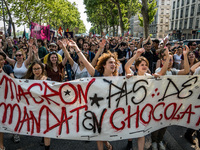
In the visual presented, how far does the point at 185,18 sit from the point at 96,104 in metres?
47.0

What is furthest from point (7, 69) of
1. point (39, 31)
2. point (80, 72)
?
point (39, 31)

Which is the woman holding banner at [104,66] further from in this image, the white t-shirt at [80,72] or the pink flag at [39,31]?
the pink flag at [39,31]

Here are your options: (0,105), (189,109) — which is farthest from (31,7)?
(189,109)

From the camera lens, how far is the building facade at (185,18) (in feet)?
124

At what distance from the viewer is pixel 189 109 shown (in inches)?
111

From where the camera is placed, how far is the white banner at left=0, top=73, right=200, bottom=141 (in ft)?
8.64

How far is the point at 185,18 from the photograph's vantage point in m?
42.3

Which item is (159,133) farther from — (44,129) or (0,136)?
(0,136)

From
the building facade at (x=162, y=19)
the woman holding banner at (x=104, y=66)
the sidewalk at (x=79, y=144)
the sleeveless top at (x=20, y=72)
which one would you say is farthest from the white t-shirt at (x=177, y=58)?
the building facade at (x=162, y=19)

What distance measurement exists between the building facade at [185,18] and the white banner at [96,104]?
36.6 meters

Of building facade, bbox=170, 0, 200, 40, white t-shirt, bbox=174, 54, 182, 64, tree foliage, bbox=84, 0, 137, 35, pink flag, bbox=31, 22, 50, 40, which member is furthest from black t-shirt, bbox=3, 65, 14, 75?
building facade, bbox=170, 0, 200, 40

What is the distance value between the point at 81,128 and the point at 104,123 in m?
0.36

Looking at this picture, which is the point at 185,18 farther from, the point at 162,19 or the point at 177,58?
the point at 177,58

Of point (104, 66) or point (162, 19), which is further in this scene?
point (162, 19)
